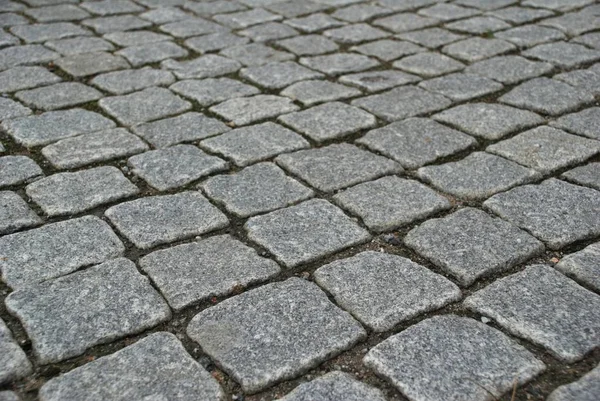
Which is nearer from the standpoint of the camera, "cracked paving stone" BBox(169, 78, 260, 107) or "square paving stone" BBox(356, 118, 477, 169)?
"square paving stone" BBox(356, 118, 477, 169)

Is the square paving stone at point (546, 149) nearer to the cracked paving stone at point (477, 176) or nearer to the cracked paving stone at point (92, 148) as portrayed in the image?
the cracked paving stone at point (477, 176)

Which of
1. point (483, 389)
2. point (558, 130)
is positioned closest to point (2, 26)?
point (558, 130)

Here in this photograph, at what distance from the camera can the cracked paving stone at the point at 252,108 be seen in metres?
3.12

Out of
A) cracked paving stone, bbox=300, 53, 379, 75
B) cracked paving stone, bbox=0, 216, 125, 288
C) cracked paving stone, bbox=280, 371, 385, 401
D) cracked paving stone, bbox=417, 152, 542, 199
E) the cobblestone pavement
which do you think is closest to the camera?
→ cracked paving stone, bbox=280, 371, 385, 401

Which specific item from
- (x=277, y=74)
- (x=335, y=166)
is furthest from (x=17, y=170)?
(x=277, y=74)

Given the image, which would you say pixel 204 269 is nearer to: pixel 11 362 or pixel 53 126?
pixel 11 362

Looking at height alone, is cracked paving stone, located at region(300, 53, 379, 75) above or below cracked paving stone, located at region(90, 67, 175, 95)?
above

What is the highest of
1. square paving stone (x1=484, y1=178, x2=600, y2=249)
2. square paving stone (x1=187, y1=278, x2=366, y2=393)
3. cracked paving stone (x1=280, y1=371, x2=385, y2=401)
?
square paving stone (x1=484, y1=178, x2=600, y2=249)

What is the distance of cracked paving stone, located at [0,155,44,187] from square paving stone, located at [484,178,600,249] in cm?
177

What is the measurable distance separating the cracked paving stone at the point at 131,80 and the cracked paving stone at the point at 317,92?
2.18 ft

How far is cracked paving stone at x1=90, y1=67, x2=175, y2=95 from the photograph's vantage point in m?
3.41

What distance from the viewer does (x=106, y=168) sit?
268 cm

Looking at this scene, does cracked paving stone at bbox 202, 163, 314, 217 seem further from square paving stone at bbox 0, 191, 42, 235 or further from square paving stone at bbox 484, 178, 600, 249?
square paving stone at bbox 484, 178, 600, 249

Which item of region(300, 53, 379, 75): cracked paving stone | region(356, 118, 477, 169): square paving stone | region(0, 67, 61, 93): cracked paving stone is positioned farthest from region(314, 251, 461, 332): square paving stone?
region(0, 67, 61, 93): cracked paving stone
